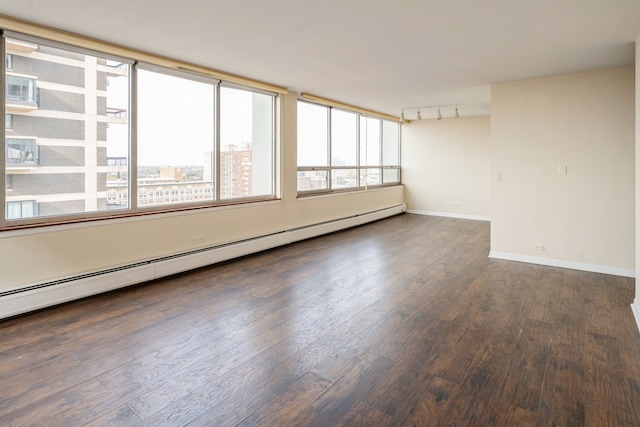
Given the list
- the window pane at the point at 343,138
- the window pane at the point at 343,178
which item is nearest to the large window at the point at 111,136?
the window pane at the point at 343,138

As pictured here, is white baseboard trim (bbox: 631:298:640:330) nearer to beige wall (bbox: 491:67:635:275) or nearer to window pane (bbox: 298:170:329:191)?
beige wall (bbox: 491:67:635:275)

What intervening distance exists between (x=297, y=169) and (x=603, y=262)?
4.36m

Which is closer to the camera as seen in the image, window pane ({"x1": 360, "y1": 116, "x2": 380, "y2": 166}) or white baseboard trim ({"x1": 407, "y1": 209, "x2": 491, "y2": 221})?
window pane ({"x1": 360, "y1": 116, "x2": 380, "y2": 166})

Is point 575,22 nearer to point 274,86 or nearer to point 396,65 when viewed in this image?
point 396,65

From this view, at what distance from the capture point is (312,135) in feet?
21.4

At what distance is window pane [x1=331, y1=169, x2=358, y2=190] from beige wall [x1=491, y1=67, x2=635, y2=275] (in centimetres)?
302

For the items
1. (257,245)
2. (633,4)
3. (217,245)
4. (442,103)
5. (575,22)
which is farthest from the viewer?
(442,103)

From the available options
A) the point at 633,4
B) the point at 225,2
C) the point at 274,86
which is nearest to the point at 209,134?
the point at 274,86

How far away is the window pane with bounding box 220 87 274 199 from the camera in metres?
4.91

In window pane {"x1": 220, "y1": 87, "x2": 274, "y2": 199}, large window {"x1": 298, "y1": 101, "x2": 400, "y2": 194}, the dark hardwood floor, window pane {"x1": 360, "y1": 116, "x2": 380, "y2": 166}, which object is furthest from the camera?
window pane {"x1": 360, "y1": 116, "x2": 380, "y2": 166}

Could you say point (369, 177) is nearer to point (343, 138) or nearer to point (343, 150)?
point (343, 150)

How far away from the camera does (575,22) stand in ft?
9.48

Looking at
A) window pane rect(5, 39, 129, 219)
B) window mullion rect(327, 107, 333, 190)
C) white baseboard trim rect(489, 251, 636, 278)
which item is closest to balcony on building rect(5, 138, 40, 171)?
window pane rect(5, 39, 129, 219)

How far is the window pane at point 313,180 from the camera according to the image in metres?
6.30
